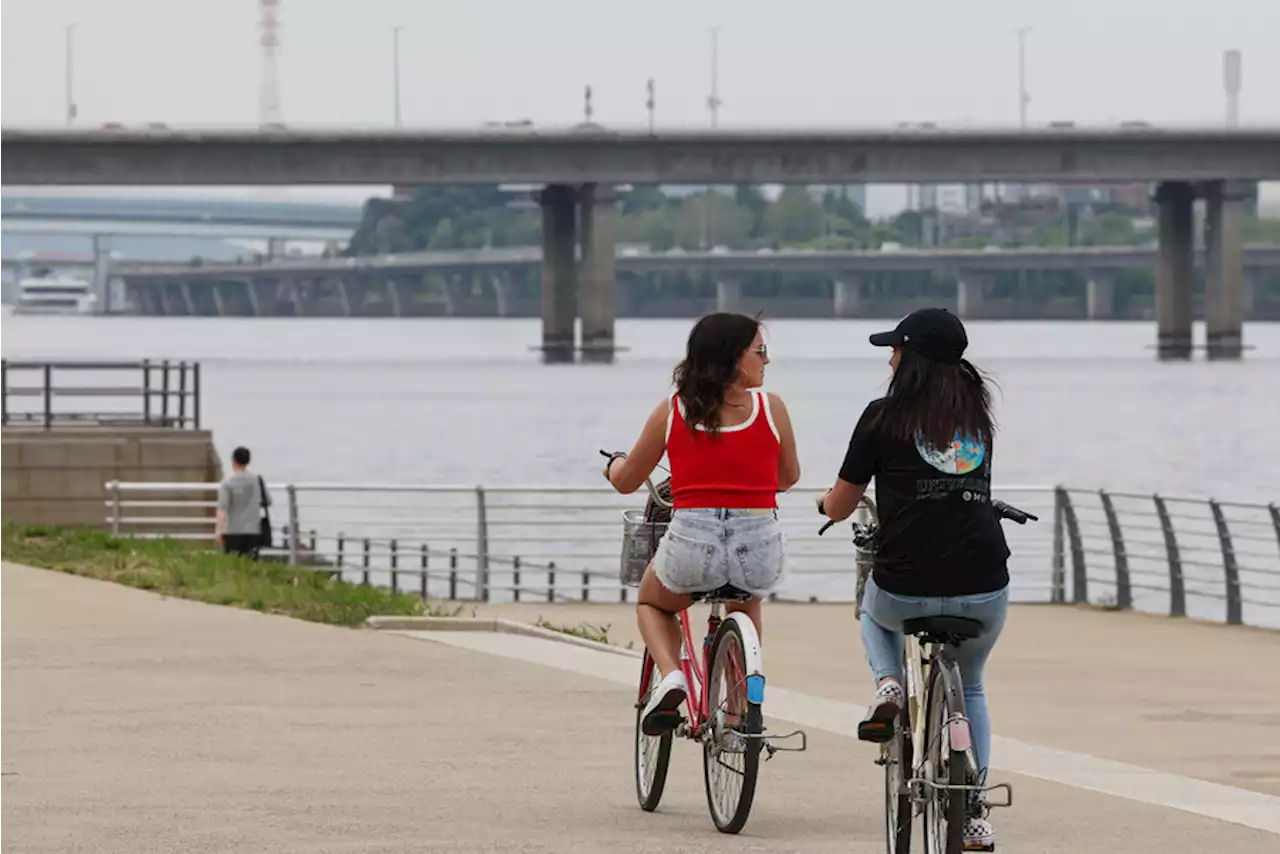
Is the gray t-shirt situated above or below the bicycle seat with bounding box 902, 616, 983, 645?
below

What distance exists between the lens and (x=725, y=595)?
31.0 feet

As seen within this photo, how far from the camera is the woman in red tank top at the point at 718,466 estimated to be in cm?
931

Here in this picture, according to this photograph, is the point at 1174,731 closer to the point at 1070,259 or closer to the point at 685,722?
the point at 685,722

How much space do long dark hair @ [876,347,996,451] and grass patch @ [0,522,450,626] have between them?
10.8m

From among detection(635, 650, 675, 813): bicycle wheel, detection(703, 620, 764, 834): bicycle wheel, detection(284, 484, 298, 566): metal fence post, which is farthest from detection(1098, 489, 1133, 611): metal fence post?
detection(703, 620, 764, 834): bicycle wheel

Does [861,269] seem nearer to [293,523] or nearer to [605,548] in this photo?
[605,548]

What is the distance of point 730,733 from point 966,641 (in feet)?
4.42

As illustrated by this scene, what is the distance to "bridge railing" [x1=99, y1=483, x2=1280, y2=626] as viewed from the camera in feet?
87.7

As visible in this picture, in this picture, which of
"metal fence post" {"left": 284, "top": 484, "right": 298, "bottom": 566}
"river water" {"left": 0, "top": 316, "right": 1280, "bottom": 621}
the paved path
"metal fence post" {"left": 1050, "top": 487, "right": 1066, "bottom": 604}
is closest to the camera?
the paved path

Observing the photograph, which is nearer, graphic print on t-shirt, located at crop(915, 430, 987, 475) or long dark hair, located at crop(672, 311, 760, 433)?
graphic print on t-shirt, located at crop(915, 430, 987, 475)

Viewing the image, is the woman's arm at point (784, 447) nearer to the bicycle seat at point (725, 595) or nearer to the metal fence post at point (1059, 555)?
the bicycle seat at point (725, 595)

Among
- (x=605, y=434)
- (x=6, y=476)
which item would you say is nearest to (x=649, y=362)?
(x=605, y=434)

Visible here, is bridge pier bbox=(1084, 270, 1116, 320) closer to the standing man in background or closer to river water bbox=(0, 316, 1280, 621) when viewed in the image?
river water bbox=(0, 316, 1280, 621)

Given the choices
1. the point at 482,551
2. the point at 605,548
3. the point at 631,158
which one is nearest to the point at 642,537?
the point at 482,551
